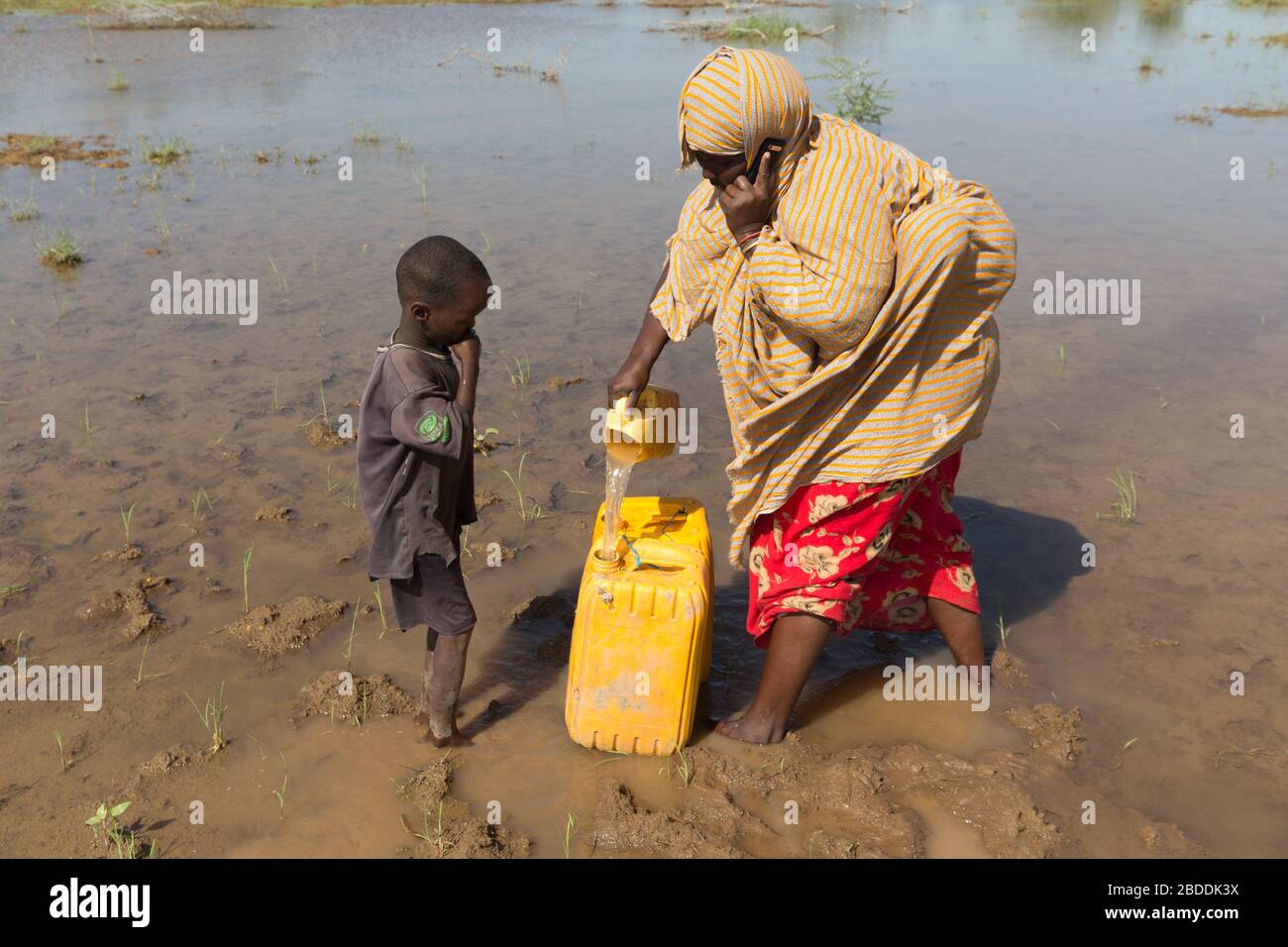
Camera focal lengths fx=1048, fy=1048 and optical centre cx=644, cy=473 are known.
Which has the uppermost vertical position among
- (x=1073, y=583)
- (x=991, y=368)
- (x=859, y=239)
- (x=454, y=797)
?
(x=859, y=239)

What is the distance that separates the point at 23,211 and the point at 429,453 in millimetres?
6059

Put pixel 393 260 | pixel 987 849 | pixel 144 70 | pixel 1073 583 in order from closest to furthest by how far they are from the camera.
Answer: pixel 987 849, pixel 1073 583, pixel 393 260, pixel 144 70

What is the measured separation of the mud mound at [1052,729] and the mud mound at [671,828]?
82 cm

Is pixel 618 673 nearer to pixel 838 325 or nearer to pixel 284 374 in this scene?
pixel 838 325

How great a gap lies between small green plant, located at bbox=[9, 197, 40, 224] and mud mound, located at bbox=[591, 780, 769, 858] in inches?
250

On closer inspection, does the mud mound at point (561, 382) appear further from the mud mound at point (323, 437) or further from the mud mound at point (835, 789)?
the mud mound at point (835, 789)

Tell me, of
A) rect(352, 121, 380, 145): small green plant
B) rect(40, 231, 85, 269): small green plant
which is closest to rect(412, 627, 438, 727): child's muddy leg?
rect(40, 231, 85, 269): small green plant

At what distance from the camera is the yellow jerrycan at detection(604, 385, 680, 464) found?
2467mm

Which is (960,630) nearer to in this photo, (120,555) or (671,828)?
(671,828)

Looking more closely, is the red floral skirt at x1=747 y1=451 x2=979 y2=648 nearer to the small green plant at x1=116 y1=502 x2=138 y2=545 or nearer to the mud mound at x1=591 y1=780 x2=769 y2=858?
the mud mound at x1=591 y1=780 x2=769 y2=858

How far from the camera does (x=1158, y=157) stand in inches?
345

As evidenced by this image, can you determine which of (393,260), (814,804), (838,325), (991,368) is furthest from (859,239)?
(393,260)

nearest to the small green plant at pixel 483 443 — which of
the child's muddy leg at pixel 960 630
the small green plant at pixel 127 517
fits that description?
the small green plant at pixel 127 517
